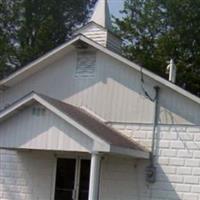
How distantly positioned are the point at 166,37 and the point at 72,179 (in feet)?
61.3

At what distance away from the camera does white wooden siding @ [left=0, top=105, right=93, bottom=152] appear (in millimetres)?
15547

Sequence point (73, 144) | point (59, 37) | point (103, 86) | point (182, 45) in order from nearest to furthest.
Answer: point (73, 144), point (103, 86), point (182, 45), point (59, 37)

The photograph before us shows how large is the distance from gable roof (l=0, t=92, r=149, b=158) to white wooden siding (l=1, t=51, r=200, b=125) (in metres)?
0.77

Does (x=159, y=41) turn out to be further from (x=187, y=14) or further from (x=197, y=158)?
(x=197, y=158)

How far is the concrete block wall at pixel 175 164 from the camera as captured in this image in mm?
16812

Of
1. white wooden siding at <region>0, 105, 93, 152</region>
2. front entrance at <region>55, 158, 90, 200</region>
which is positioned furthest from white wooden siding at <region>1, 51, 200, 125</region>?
white wooden siding at <region>0, 105, 93, 152</region>

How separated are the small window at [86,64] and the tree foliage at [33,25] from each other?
1822 centimetres

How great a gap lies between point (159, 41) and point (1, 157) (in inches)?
704

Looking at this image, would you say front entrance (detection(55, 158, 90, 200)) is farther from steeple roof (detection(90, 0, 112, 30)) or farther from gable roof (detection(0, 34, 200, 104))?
steeple roof (detection(90, 0, 112, 30))

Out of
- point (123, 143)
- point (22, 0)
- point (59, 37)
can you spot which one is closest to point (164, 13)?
point (59, 37)

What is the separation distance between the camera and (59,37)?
38688mm

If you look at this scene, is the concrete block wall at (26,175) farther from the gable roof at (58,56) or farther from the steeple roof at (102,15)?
the steeple roof at (102,15)

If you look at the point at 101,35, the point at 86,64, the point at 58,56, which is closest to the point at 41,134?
the point at 86,64

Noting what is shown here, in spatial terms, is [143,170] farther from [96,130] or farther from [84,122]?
[84,122]
